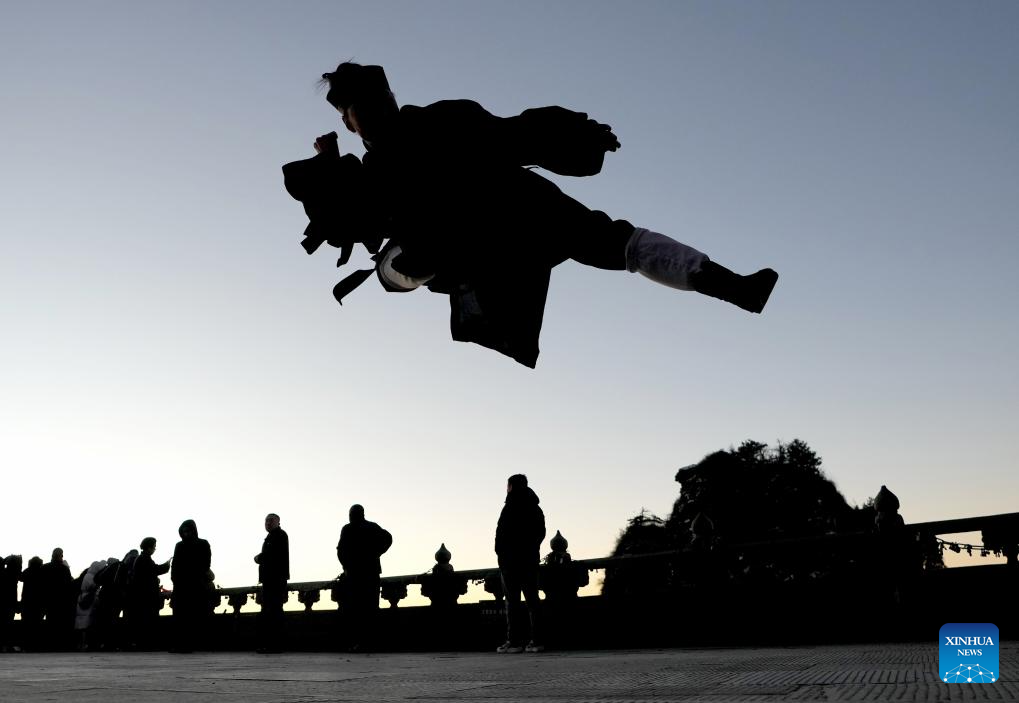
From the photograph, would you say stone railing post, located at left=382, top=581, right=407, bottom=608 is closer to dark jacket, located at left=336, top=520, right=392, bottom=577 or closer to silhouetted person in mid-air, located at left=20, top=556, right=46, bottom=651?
dark jacket, located at left=336, top=520, right=392, bottom=577

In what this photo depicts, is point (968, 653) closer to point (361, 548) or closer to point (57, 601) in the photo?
point (361, 548)

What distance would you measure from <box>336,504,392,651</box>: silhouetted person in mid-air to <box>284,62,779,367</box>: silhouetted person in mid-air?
842cm

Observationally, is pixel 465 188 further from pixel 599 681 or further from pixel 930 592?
pixel 930 592

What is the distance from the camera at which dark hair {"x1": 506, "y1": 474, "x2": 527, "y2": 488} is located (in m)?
10.2

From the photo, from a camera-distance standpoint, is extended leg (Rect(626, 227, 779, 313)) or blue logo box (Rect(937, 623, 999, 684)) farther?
extended leg (Rect(626, 227, 779, 313))

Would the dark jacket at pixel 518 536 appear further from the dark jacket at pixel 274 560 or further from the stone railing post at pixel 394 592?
the stone railing post at pixel 394 592

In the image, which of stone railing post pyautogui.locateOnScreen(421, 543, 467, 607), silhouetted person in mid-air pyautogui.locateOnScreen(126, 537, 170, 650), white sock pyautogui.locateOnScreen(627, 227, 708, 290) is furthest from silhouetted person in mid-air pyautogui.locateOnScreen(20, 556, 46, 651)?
white sock pyautogui.locateOnScreen(627, 227, 708, 290)

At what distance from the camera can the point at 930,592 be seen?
1073 centimetres

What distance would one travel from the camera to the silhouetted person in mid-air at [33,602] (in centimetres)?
1712

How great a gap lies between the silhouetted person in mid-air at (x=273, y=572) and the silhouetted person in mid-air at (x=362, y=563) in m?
0.79

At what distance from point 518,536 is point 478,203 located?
676 cm

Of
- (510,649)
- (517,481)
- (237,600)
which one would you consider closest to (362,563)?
(510,649)

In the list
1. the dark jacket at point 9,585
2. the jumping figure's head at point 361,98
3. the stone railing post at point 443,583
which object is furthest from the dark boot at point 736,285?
the dark jacket at point 9,585

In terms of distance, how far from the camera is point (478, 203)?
384cm
